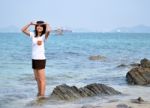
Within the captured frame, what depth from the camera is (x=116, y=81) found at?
17344 millimetres

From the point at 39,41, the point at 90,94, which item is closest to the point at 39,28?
the point at 39,41

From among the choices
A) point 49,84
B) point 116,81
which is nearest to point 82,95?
point 49,84

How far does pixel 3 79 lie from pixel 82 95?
19.7ft

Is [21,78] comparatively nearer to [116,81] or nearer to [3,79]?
[3,79]

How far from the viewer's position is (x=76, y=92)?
12523 millimetres

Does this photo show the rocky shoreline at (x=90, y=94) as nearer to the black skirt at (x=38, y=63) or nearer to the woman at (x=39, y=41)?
the black skirt at (x=38, y=63)

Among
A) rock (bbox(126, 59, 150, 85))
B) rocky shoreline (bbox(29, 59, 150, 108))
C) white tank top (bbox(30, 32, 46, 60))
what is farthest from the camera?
rock (bbox(126, 59, 150, 85))

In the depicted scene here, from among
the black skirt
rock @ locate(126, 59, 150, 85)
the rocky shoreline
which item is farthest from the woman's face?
rock @ locate(126, 59, 150, 85)

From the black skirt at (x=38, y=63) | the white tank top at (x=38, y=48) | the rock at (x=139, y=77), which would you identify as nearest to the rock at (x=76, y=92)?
the black skirt at (x=38, y=63)

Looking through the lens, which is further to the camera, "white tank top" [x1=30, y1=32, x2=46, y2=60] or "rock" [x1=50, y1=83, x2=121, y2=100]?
"rock" [x1=50, y1=83, x2=121, y2=100]

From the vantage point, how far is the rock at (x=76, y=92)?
12129 millimetres

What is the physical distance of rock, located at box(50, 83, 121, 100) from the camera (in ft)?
39.8

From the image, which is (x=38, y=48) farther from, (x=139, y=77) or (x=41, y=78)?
(x=139, y=77)

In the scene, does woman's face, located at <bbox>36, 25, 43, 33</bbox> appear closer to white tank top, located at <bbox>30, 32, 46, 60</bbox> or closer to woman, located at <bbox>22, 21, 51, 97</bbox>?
woman, located at <bbox>22, 21, 51, 97</bbox>
